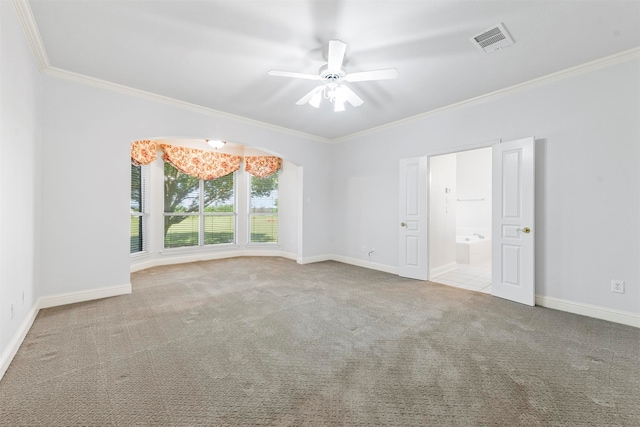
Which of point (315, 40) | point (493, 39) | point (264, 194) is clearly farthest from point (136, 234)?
point (493, 39)

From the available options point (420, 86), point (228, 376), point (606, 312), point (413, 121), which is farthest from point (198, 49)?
point (606, 312)

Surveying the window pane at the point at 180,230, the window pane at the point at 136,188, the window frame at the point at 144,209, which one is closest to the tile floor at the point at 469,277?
the window pane at the point at 180,230

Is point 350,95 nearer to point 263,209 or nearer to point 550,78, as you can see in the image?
point 550,78

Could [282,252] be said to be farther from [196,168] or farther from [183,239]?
[196,168]

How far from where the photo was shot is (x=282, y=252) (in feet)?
22.3

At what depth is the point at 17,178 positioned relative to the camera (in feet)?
7.60

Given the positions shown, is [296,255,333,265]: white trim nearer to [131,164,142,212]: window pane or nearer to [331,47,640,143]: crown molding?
[331,47,640,143]: crown molding

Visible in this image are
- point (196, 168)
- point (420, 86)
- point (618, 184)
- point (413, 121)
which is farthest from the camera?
point (196, 168)

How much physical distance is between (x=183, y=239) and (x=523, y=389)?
6.23 m

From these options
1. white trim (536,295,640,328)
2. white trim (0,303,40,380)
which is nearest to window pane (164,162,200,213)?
white trim (0,303,40,380)

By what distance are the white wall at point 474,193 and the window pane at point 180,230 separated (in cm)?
686

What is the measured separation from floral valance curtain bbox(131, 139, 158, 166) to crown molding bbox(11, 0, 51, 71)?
1858 mm

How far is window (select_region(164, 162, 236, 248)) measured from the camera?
5957 mm

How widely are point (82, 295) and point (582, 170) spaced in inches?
243
